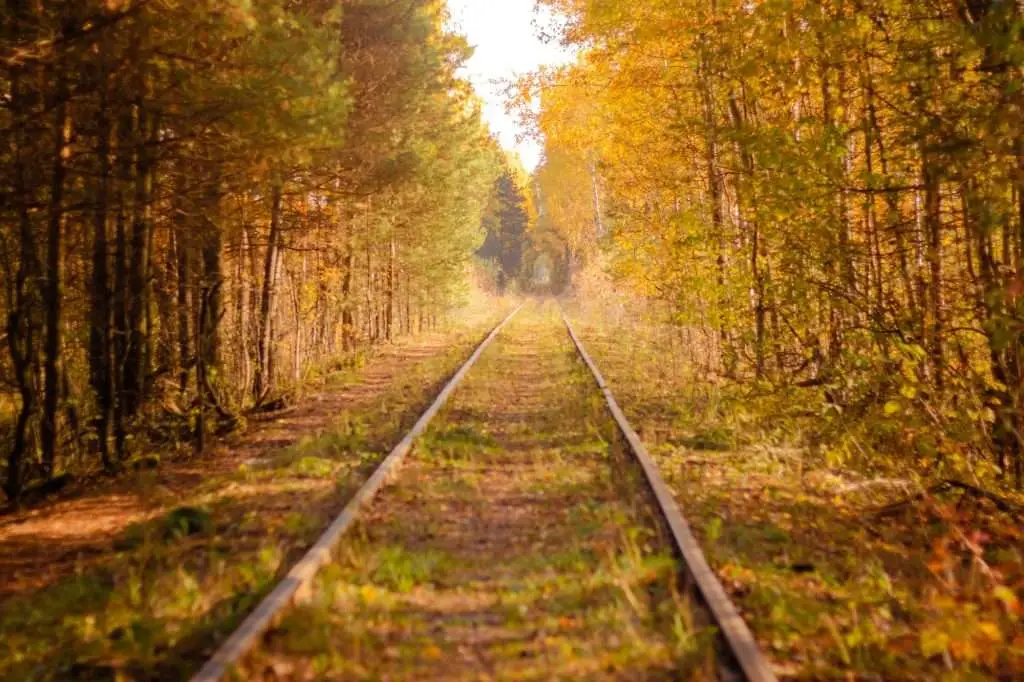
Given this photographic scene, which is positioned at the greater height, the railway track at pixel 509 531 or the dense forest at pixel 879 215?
the dense forest at pixel 879 215

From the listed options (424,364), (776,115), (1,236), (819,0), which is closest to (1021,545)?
(819,0)

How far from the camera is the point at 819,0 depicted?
22.3ft

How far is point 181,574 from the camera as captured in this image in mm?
4758

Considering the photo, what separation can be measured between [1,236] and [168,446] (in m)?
2.82

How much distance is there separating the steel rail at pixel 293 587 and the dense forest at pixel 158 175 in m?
3.15

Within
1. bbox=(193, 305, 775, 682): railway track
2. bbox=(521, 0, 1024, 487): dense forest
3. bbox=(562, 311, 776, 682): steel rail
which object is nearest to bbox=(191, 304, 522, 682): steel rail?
bbox=(193, 305, 775, 682): railway track

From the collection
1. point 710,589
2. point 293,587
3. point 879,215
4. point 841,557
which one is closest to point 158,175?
point 293,587

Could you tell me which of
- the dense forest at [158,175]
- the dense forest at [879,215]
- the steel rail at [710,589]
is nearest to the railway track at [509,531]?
the steel rail at [710,589]

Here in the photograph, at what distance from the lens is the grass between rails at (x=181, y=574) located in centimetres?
389

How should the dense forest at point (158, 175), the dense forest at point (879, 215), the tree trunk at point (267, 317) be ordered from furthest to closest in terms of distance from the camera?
the tree trunk at point (267, 317), the dense forest at point (158, 175), the dense forest at point (879, 215)

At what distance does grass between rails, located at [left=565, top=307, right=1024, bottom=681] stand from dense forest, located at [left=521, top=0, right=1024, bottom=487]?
0.45 metres

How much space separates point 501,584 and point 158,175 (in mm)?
6590

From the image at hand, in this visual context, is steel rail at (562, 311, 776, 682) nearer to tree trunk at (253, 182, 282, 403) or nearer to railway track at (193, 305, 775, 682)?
railway track at (193, 305, 775, 682)

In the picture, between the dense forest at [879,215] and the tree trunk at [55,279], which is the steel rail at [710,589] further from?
the tree trunk at [55,279]
